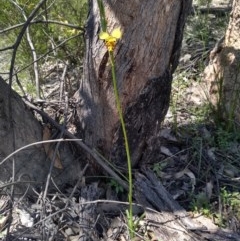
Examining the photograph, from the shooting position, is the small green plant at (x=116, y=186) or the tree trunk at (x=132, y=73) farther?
the small green plant at (x=116, y=186)

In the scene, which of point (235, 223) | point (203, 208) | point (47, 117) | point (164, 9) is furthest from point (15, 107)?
point (235, 223)

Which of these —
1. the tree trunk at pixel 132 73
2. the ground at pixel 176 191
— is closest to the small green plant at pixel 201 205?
the ground at pixel 176 191

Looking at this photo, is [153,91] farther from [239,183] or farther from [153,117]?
[239,183]

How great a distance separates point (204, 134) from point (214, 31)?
60.6 inches

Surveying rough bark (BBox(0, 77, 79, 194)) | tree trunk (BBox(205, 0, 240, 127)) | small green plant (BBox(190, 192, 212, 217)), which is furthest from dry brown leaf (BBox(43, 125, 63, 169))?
tree trunk (BBox(205, 0, 240, 127))

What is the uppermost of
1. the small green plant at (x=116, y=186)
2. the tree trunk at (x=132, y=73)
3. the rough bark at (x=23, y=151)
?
the tree trunk at (x=132, y=73)

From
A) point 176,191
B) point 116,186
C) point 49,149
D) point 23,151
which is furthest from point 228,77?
point 23,151

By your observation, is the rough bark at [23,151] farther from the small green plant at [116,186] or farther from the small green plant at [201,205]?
the small green plant at [201,205]

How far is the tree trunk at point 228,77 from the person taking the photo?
106 inches

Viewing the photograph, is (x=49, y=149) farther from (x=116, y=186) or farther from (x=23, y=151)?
(x=116, y=186)

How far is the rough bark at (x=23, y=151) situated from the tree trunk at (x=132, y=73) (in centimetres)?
21

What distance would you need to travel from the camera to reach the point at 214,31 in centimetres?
396

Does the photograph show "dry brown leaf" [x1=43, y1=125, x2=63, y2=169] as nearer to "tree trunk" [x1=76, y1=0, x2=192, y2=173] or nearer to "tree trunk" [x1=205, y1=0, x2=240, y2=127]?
"tree trunk" [x1=76, y1=0, x2=192, y2=173]

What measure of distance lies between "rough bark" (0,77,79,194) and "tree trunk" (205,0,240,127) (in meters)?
0.93
